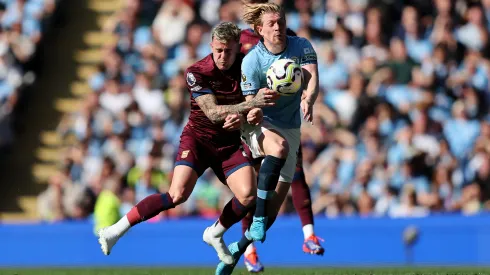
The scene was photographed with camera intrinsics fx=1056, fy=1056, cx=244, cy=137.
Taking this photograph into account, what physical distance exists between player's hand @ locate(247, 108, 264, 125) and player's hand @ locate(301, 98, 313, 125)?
15.7 inches

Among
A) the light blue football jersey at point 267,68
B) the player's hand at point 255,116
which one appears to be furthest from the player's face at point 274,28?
the player's hand at point 255,116

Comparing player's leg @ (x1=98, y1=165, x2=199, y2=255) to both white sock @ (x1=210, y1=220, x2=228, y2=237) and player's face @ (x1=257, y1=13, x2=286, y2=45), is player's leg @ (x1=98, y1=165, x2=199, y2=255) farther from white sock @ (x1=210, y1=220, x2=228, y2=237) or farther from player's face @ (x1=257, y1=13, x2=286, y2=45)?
player's face @ (x1=257, y1=13, x2=286, y2=45)

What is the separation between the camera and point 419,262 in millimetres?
14336

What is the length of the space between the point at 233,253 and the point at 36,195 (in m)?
9.35

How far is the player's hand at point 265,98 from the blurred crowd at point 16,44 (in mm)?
9856

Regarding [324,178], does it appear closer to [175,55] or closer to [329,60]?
[329,60]

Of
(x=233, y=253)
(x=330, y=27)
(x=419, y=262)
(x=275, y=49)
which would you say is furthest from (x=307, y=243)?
(x=330, y=27)

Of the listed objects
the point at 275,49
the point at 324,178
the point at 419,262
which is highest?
the point at 275,49

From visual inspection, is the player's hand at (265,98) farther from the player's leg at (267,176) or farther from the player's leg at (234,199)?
the player's leg at (234,199)

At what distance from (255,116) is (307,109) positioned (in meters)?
0.49

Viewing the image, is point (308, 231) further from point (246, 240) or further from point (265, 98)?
point (265, 98)

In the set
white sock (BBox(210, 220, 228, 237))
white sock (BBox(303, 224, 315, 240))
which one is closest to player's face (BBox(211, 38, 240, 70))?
white sock (BBox(210, 220, 228, 237))

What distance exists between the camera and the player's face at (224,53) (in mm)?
9484

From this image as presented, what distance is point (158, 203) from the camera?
379 inches
